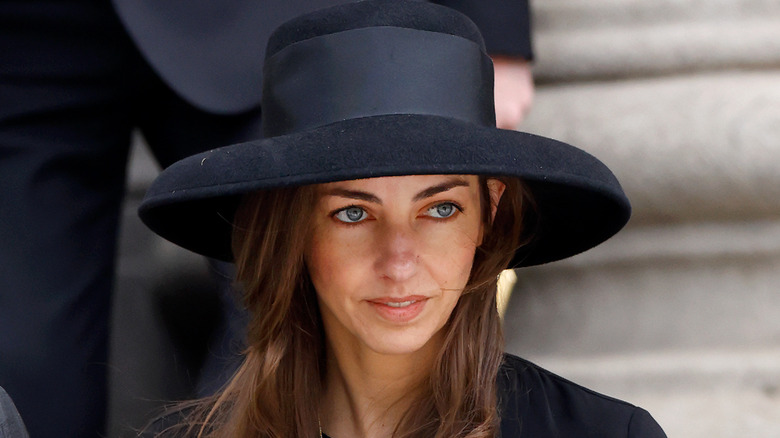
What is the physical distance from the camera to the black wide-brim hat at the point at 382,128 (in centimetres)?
135

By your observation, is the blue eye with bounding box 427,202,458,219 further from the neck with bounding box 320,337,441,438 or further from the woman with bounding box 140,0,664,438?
the neck with bounding box 320,337,441,438

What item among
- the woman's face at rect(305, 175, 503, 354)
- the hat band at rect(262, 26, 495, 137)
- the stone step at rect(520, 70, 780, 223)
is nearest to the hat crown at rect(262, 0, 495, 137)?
the hat band at rect(262, 26, 495, 137)

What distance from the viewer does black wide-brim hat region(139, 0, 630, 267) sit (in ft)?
4.42

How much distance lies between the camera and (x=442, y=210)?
1600mm

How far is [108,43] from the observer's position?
6.66 feet

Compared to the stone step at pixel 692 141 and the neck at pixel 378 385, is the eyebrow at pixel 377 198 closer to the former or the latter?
the neck at pixel 378 385

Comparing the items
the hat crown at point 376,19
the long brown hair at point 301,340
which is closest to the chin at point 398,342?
the long brown hair at point 301,340

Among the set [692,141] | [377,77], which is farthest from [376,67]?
[692,141]

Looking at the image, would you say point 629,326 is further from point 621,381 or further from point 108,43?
point 108,43

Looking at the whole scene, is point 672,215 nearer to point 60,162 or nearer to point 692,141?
point 692,141

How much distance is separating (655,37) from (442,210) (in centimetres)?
111

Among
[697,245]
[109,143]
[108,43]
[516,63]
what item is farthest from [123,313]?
[697,245]

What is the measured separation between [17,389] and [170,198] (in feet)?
2.30

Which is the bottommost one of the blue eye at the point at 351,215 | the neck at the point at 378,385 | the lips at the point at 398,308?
the neck at the point at 378,385
